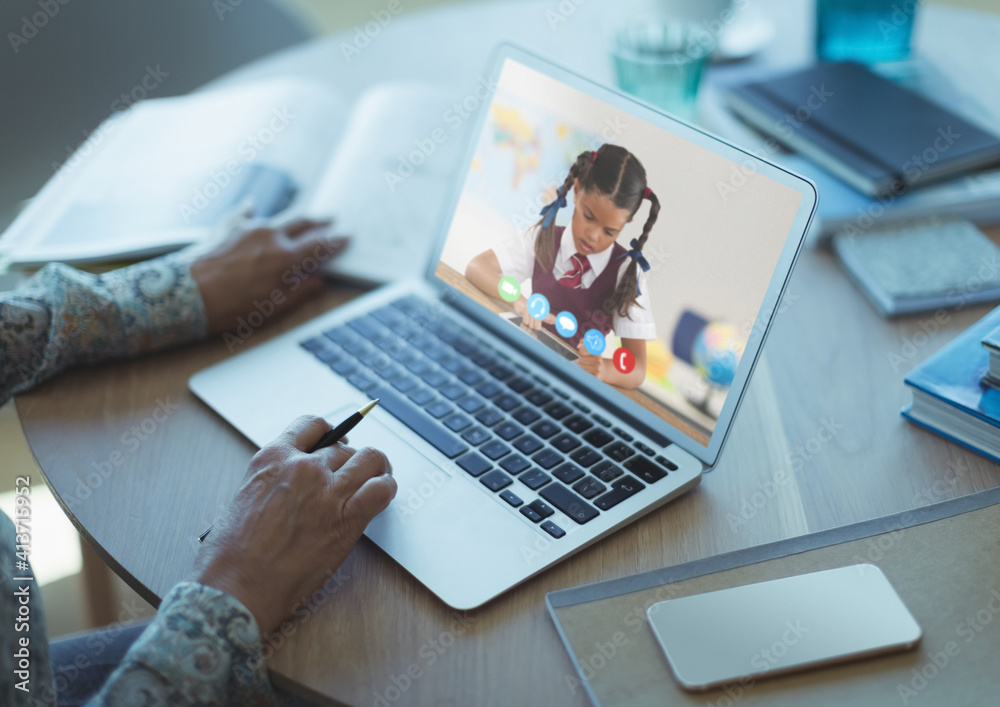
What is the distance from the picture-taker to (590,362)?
0.83 meters

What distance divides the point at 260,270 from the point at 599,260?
0.45m

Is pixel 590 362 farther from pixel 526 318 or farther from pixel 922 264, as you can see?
pixel 922 264

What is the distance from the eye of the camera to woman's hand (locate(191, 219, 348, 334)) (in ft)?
3.21

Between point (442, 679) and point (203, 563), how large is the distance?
215mm

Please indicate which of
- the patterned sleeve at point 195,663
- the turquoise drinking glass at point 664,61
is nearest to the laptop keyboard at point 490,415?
the patterned sleeve at point 195,663

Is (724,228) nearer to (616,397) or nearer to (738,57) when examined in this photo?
(616,397)

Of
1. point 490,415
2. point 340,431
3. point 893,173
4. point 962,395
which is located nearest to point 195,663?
point 340,431

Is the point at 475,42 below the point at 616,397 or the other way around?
the other way around

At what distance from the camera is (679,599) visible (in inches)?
24.7

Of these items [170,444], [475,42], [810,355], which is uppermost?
[475,42]

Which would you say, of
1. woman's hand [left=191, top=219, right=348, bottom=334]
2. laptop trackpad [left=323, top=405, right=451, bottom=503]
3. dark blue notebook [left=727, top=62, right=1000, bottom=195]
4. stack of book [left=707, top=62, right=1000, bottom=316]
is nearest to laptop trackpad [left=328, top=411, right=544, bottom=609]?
laptop trackpad [left=323, top=405, right=451, bottom=503]

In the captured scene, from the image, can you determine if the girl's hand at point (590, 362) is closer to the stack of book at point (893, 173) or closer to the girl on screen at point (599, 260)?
the girl on screen at point (599, 260)

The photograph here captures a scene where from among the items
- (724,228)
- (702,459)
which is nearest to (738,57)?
(724,228)

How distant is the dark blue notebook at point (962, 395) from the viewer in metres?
0.76
